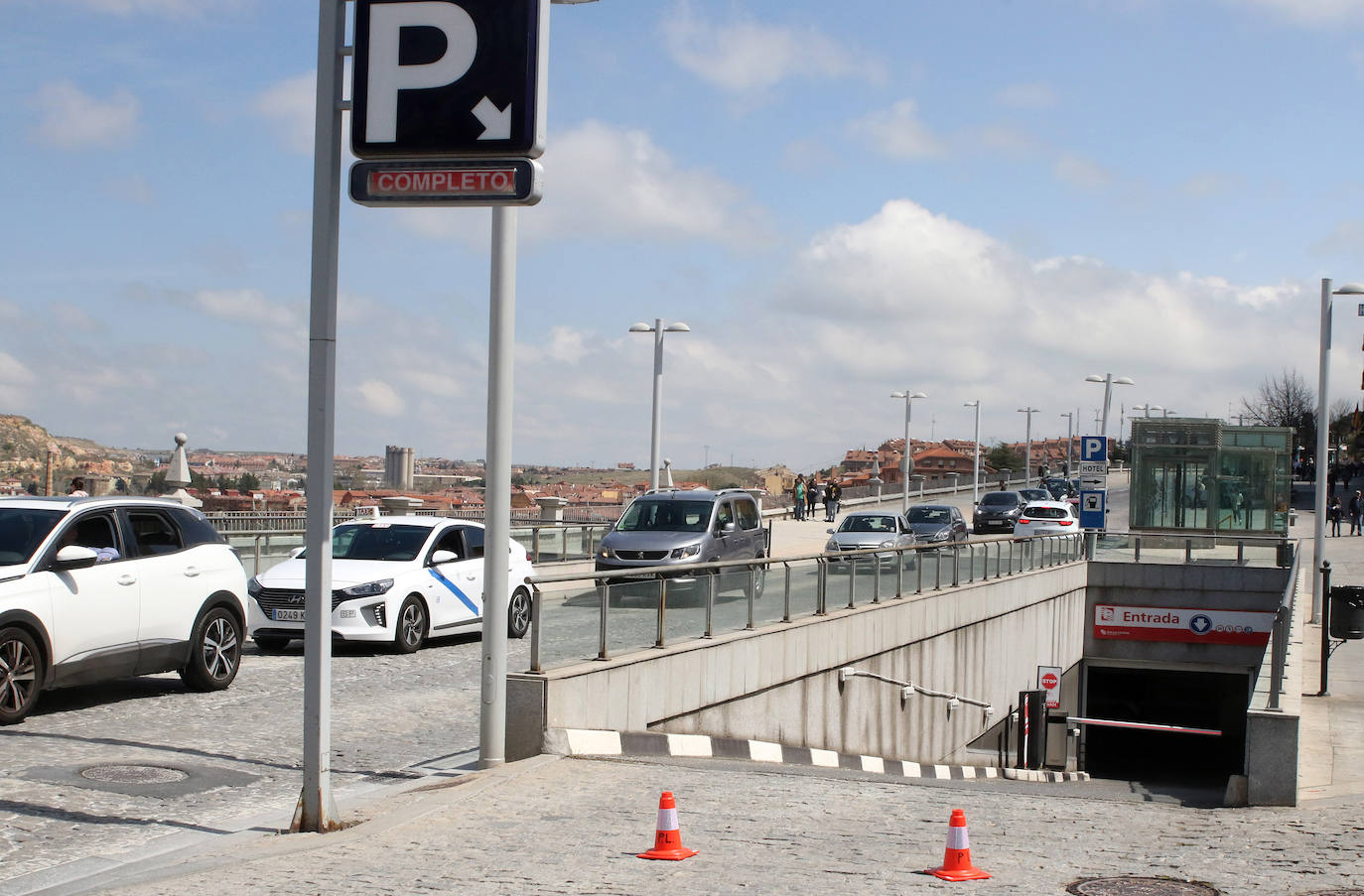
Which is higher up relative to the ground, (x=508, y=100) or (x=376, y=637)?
(x=508, y=100)

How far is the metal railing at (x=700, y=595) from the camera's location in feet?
35.6

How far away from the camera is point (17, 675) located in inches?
411

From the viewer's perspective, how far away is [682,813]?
8.47m

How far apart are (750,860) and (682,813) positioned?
1.30 metres

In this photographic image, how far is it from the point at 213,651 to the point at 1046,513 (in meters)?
38.4

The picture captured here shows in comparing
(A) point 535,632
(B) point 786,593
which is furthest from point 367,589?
(A) point 535,632

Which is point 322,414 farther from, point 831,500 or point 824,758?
point 831,500

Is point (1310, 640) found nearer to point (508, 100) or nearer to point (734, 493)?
point (734, 493)

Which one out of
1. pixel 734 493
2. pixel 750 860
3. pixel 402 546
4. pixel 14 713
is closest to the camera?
pixel 750 860

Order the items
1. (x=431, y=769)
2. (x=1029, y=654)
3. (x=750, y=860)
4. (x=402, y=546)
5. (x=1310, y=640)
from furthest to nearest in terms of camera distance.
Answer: (x=1029, y=654) → (x=1310, y=640) → (x=402, y=546) → (x=431, y=769) → (x=750, y=860)

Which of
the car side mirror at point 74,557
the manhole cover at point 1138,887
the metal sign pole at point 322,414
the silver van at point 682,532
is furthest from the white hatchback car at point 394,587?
the manhole cover at point 1138,887

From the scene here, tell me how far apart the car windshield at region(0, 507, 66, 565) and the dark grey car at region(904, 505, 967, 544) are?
1192 inches

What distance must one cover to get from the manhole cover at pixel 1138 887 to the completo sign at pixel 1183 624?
3234 centimetres

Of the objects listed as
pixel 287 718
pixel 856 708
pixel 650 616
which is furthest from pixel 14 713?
A: pixel 856 708
